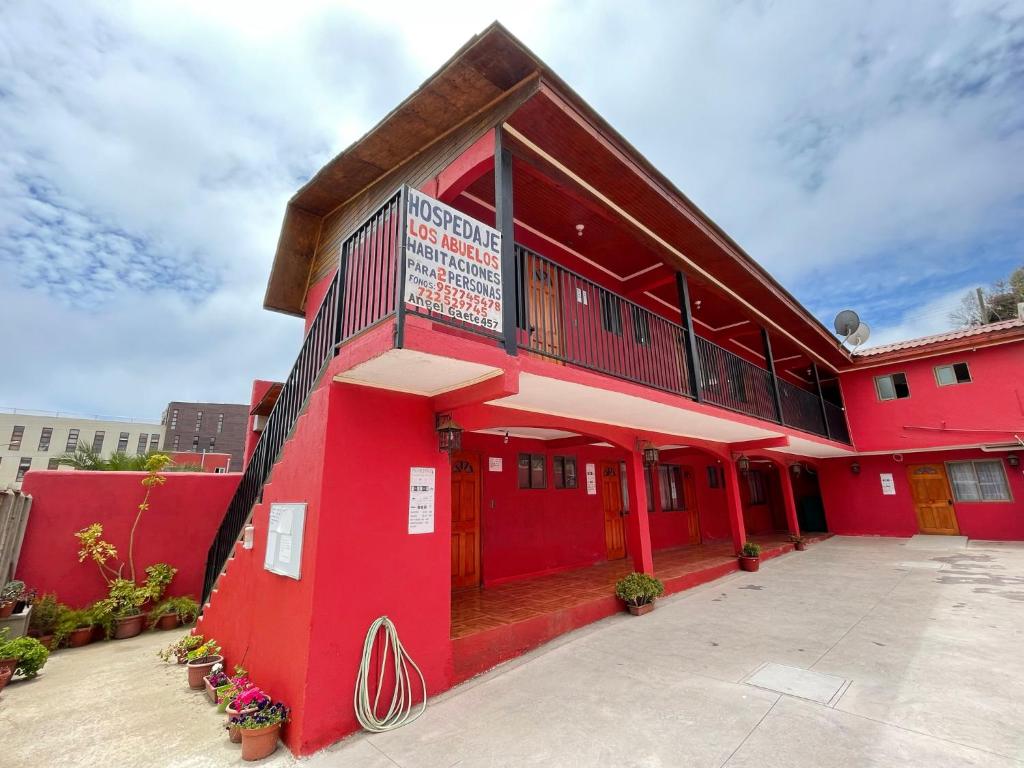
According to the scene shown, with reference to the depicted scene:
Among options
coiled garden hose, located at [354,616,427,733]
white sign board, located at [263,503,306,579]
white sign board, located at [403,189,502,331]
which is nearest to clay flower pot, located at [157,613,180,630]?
white sign board, located at [263,503,306,579]

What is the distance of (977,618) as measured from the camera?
5.80 m

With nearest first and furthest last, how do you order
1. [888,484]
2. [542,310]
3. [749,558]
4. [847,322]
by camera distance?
1. [542,310]
2. [749,558]
3. [888,484]
4. [847,322]

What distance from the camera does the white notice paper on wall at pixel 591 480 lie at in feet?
31.9

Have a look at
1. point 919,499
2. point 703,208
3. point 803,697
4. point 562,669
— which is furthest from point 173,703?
point 919,499

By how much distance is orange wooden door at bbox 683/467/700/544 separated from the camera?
12.8m

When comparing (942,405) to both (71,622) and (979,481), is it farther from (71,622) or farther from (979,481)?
(71,622)

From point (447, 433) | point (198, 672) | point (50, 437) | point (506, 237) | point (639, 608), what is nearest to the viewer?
point (506, 237)

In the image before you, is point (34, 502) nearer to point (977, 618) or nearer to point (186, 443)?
point (977, 618)

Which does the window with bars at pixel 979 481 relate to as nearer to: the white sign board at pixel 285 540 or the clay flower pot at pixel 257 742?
the white sign board at pixel 285 540

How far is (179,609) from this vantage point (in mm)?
7035

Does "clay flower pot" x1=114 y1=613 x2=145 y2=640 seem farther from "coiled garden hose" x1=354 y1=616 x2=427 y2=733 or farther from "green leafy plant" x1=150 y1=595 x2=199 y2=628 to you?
"coiled garden hose" x1=354 y1=616 x2=427 y2=733

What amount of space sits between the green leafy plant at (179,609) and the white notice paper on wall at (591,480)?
751 cm

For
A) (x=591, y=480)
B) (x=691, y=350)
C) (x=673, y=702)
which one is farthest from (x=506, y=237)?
(x=591, y=480)

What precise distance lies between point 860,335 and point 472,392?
16.1 m
